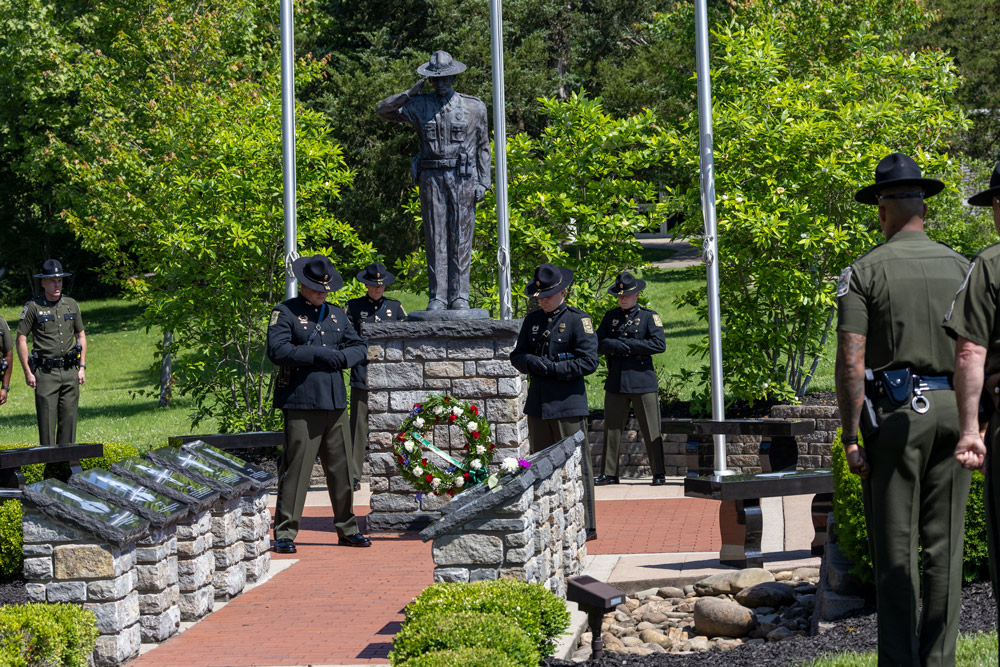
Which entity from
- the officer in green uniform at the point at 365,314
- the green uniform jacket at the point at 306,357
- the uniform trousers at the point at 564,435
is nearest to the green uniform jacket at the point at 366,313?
the officer in green uniform at the point at 365,314

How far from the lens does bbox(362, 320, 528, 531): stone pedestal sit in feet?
33.3

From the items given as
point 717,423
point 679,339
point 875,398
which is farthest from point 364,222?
point 875,398

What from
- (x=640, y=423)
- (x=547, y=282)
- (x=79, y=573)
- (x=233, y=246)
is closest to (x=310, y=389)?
(x=547, y=282)

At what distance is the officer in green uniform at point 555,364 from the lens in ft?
29.6

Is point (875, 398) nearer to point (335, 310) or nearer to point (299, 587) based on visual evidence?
point (299, 587)

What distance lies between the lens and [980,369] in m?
4.35

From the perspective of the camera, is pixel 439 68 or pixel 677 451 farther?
pixel 677 451

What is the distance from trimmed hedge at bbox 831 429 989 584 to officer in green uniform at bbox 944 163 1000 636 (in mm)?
1668

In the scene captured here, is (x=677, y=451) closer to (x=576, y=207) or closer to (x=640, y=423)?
(x=640, y=423)

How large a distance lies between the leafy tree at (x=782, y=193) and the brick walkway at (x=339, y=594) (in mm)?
3338

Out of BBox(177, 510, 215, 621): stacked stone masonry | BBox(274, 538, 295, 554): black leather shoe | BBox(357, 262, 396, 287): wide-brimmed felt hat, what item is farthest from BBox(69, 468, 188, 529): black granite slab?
BBox(357, 262, 396, 287): wide-brimmed felt hat

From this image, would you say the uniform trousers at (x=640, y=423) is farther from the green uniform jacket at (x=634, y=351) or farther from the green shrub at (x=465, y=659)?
the green shrub at (x=465, y=659)

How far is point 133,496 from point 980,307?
4.61 m

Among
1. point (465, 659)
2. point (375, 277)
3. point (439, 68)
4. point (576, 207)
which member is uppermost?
point (439, 68)
